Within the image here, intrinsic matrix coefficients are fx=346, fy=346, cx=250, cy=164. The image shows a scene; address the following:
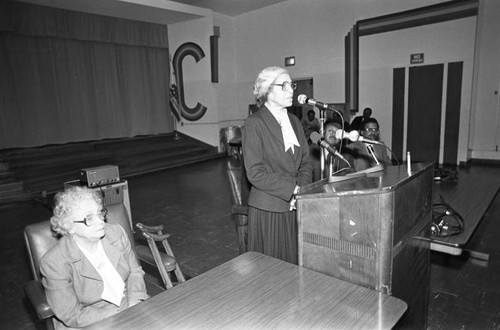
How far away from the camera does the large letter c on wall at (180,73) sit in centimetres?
935

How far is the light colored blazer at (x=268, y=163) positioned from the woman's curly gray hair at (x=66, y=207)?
0.83 metres

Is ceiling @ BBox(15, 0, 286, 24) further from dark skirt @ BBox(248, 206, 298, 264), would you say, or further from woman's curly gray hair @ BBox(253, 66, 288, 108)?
dark skirt @ BBox(248, 206, 298, 264)

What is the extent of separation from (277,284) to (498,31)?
25.7 feet

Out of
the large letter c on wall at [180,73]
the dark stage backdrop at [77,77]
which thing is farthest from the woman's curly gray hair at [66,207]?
the large letter c on wall at [180,73]

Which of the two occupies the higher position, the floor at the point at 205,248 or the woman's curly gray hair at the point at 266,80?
the woman's curly gray hair at the point at 266,80

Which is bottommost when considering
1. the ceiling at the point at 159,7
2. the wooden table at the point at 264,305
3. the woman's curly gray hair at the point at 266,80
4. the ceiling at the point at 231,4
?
the wooden table at the point at 264,305

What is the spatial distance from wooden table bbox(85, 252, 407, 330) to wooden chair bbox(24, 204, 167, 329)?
0.59m

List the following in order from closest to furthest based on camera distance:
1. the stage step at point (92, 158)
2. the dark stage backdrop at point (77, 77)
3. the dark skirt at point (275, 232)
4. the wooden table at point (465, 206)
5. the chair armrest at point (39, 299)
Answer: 1. the chair armrest at point (39, 299)
2. the dark skirt at point (275, 232)
3. the wooden table at point (465, 206)
4. the stage step at point (92, 158)
5. the dark stage backdrop at point (77, 77)

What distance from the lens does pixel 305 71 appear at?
912cm

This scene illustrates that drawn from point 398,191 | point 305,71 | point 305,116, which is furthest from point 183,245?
point 305,71

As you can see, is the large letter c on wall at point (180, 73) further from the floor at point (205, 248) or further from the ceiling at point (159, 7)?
the floor at point (205, 248)

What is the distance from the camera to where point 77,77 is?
8.39 metres

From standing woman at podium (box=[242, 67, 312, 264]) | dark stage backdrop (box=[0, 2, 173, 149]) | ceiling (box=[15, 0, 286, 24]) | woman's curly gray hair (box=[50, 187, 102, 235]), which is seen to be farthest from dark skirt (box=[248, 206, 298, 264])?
dark stage backdrop (box=[0, 2, 173, 149])

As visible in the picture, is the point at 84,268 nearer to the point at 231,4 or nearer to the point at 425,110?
the point at 425,110
